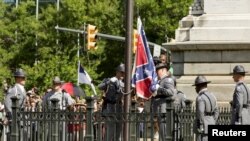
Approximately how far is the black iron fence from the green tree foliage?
4058 centimetres

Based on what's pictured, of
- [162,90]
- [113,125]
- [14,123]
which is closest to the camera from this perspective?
[113,125]

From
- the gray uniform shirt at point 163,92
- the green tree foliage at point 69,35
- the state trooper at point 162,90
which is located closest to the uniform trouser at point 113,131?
the state trooper at point 162,90

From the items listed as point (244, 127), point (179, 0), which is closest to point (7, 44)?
point (179, 0)

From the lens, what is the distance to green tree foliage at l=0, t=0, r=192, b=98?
67312mm

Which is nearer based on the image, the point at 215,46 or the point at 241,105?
the point at 241,105

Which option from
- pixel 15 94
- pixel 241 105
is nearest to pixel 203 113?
pixel 241 105

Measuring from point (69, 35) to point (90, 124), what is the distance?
171 ft

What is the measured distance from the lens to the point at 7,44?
78062 mm

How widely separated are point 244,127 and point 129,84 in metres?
5.90

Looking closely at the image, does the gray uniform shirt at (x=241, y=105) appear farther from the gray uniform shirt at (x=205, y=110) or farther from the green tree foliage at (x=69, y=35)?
the green tree foliage at (x=69, y=35)

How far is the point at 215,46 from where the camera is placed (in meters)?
25.3

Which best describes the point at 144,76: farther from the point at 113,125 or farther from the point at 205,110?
the point at 205,110

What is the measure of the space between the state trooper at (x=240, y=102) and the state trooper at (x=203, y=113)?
35 cm

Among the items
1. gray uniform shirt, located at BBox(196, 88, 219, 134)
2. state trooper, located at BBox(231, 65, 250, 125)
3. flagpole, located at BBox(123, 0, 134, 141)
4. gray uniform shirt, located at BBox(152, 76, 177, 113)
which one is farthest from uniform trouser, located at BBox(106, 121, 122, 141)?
state trooper, located at BBox(231, 65, 250, 125)
